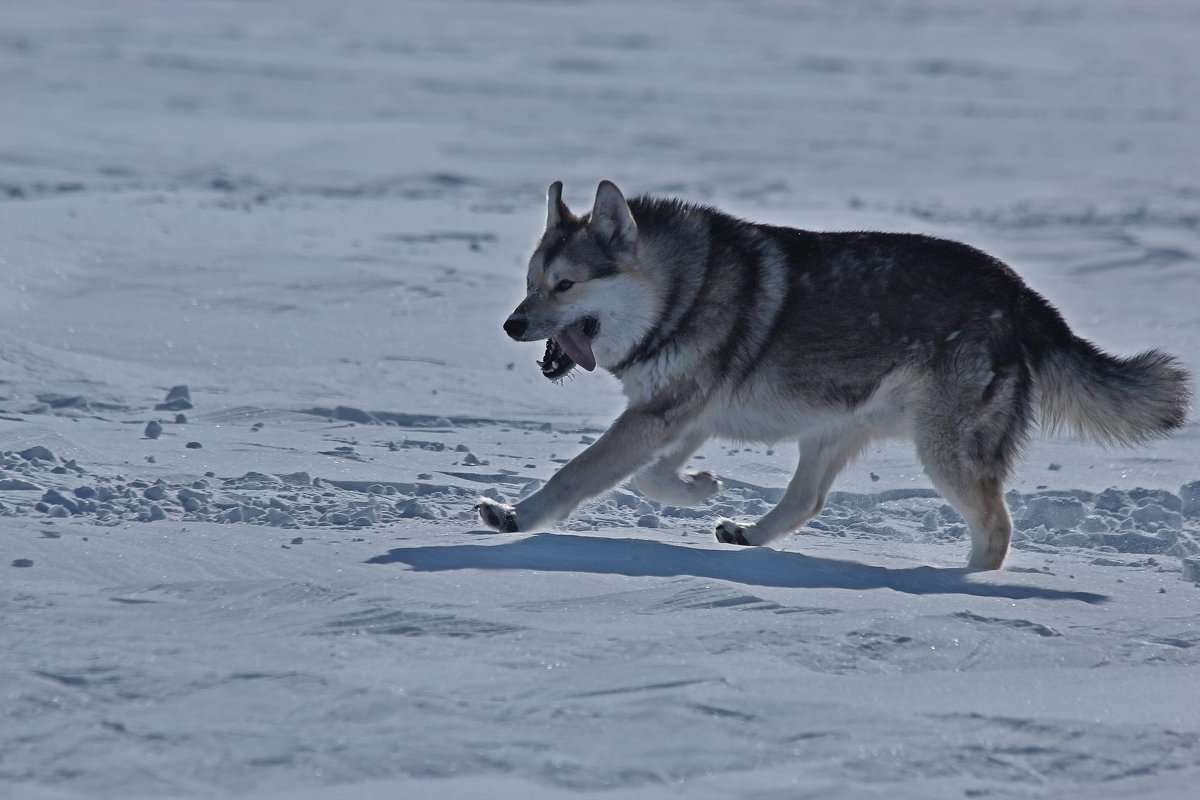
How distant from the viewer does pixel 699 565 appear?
4543 millimetres

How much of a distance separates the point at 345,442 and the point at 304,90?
51.0 feet

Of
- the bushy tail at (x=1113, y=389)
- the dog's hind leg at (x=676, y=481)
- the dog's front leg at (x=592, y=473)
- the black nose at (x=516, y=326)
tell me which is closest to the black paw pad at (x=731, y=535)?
the dog's hind leg at (x=676, y=481)

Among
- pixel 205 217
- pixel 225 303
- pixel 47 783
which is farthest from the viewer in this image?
pixel 205 217

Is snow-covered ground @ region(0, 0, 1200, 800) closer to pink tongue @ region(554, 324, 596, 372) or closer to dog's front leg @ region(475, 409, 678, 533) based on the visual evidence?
dog's front leg @ region(475, 409, 678, 533)

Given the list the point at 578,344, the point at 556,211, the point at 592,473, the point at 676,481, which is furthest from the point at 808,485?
the point at 556,211

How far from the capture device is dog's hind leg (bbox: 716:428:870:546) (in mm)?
5445

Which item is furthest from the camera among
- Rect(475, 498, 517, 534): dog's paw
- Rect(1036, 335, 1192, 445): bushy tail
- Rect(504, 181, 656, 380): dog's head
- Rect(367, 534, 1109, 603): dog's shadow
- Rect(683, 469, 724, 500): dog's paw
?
Rect(683, 469, 724, 500): dog's paw

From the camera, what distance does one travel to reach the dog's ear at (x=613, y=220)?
210 inches

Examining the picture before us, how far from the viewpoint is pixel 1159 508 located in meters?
5.60

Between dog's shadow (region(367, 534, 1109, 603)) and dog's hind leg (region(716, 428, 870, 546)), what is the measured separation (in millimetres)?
629

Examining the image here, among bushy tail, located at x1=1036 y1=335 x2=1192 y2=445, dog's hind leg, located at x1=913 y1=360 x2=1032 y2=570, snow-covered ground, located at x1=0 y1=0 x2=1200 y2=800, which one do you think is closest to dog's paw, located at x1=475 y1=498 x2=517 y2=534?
snow-covered ground, located at x1=0 y1=0 x2=1200 y2=800

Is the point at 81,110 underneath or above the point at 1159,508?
above

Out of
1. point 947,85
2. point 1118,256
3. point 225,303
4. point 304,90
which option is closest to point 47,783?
point 225,303

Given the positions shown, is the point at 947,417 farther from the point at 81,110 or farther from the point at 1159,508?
the point at 81,110
